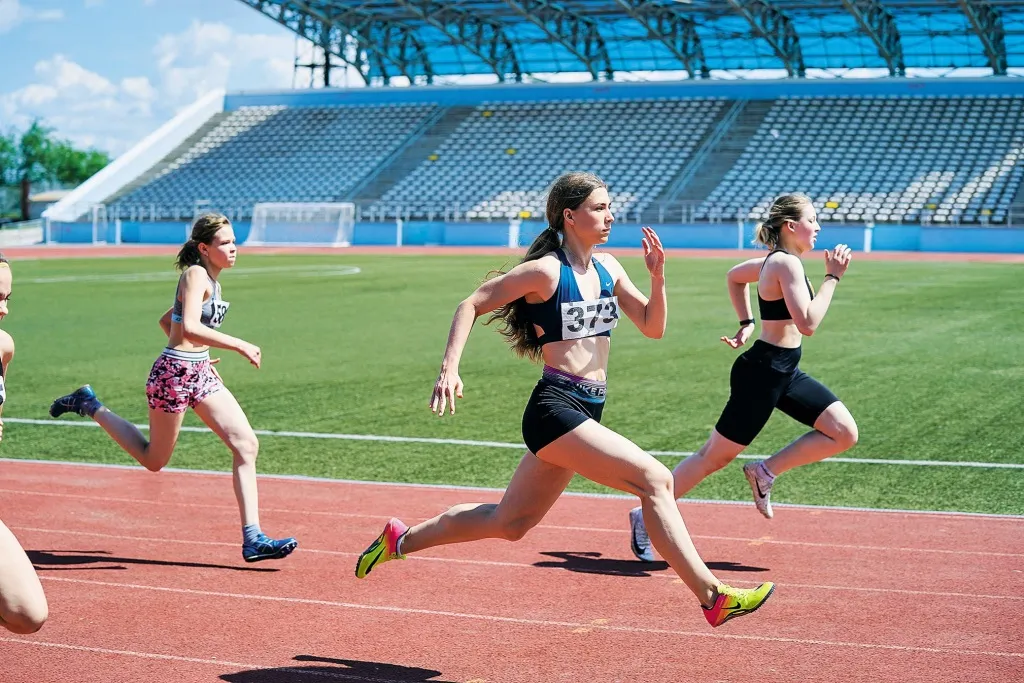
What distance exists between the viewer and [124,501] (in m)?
8.40

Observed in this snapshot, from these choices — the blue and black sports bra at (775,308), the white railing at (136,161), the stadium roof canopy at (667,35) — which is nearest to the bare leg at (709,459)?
the blue and black sports bra at (775,308)

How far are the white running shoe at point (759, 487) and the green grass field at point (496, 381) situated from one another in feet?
4.68

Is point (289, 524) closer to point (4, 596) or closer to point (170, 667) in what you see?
point (170, 667)

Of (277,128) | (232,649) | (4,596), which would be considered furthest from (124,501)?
(277,128)

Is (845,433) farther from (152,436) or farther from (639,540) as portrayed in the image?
(152,436)

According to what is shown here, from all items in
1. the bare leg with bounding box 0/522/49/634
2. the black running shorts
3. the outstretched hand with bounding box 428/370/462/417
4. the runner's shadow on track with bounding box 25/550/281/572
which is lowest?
the runner's shadow on track with bounding box 25/550/281/572

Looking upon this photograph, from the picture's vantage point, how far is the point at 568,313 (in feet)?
16.7

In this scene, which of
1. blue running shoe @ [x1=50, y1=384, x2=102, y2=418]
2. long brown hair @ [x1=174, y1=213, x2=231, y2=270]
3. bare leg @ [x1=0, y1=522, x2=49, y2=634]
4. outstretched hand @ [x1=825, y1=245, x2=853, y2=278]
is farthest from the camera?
blue running shoe @ [x1=50, y1=384, x2=102, y2=418]

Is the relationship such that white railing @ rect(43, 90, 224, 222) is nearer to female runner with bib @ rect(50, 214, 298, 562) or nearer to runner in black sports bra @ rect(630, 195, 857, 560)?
female runner with bib @ rect(50, 214, 298, 562)

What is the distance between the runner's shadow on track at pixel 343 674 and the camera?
4.85m

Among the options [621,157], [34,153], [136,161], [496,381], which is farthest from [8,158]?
[496,381]

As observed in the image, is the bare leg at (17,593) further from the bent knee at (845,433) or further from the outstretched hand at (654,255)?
the bent knee at (845,433)

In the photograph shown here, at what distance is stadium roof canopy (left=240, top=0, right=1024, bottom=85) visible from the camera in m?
53.5

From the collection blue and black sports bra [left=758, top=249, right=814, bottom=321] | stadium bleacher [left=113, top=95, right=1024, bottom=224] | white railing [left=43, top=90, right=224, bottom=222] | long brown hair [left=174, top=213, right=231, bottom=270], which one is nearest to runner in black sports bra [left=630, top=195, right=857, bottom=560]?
blue and black sports bra [left=758, top=249, right=814, bottom=321]
